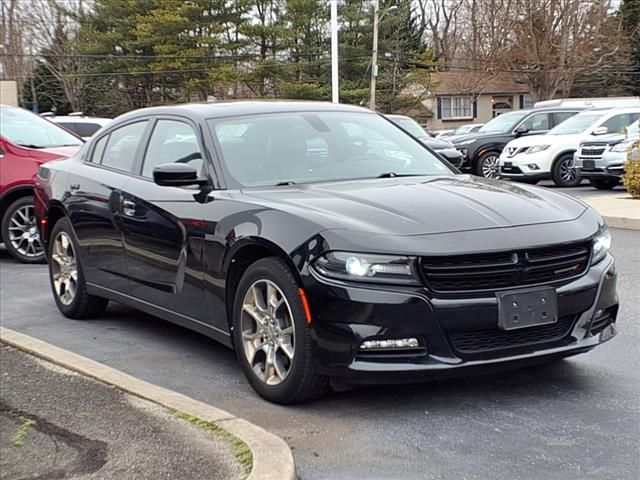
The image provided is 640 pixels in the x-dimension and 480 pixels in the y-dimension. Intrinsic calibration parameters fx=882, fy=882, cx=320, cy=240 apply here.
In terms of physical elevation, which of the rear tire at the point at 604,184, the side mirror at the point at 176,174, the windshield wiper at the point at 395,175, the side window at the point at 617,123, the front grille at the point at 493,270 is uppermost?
the side mirror at the point at 176,174

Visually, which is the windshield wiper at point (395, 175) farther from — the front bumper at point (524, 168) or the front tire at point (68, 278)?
the front bumper at point (524, 168)

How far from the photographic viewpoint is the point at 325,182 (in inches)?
201

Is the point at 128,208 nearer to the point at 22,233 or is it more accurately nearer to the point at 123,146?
the point at 123,146

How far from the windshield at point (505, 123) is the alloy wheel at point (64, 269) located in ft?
51.6

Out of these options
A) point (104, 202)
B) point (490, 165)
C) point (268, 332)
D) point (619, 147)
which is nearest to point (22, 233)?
point (104, 202)

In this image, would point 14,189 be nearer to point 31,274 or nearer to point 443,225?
point 31,274

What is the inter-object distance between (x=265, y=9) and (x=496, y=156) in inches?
1218

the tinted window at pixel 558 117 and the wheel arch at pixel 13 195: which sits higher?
the tinted window at pixel 558 117

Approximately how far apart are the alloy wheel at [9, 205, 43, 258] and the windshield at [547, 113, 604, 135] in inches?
484

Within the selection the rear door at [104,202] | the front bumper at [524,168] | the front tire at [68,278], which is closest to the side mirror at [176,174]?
the rear door at [104,202]

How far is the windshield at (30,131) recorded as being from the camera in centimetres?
1000

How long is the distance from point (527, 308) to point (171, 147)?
8.81ft

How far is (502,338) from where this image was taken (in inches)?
161

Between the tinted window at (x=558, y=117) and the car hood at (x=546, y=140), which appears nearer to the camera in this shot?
the car hood at (x=546, y=140)
